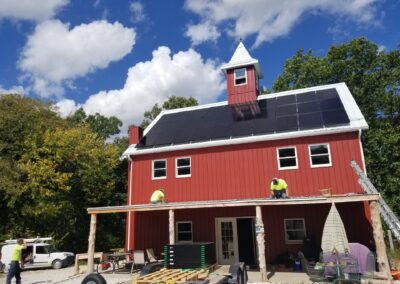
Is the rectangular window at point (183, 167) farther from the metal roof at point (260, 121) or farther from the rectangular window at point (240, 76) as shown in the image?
the rectangular window at point (240, 76)

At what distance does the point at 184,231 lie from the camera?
1736 centimetres

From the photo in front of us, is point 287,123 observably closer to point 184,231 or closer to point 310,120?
point 310,120

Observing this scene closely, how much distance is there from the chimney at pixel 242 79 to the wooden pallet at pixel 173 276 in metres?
13.2

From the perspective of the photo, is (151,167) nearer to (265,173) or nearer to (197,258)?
(265,173)

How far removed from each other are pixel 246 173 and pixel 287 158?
206cm

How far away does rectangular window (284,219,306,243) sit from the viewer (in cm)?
1520

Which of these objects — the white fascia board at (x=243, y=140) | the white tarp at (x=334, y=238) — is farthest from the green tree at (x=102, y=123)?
the white tarp at (x=334, y=238)

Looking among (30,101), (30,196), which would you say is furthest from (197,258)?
(30,101)

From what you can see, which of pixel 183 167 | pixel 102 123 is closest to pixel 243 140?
pixel 183 167

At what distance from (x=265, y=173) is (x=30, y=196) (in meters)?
15.6

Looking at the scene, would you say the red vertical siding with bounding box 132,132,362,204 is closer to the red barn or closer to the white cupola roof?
the red barn

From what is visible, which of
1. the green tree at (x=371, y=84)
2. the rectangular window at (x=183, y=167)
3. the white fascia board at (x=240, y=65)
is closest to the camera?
the rectangular window at (x=183, y=167)

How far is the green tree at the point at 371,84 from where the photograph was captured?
2511cm

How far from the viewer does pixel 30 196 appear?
22.2 metres
